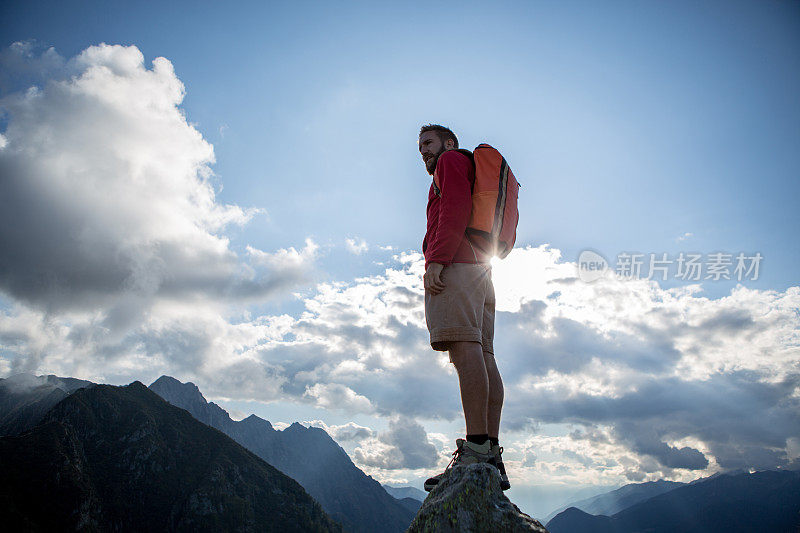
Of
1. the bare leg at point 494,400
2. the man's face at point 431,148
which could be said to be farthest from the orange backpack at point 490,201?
the bare leg at point 494,400

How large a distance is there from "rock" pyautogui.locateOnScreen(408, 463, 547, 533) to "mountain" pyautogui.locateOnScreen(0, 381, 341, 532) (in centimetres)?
18045

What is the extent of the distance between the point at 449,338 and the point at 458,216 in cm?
128

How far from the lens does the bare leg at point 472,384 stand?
3.63 meters

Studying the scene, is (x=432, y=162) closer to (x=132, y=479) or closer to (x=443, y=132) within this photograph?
(x=443, y=132)

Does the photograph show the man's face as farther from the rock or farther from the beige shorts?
the rock

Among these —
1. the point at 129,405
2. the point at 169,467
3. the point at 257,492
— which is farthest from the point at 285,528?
the point at 129,405

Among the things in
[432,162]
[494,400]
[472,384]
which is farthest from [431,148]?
[494,400]

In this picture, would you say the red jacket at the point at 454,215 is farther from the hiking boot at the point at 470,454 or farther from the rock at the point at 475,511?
the rock at the point at 475,511

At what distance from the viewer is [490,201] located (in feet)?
14.0

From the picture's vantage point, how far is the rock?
253cm

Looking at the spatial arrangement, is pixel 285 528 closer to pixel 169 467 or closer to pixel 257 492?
pixel 257 492

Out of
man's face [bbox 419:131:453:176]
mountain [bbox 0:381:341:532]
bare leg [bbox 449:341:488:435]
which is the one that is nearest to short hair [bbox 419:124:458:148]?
man's face [bbox 419:131:453:176]

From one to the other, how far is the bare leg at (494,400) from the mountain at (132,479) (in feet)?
590

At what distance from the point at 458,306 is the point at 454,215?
0.96 m
